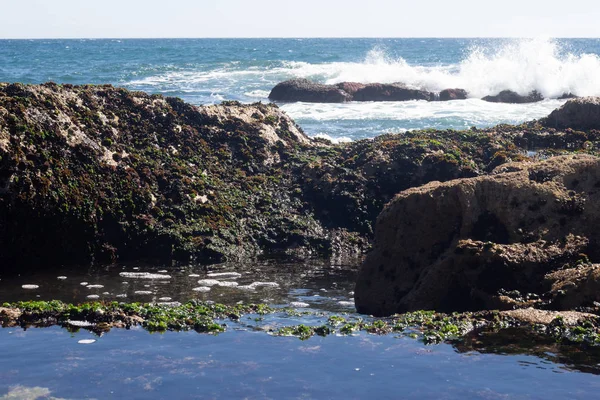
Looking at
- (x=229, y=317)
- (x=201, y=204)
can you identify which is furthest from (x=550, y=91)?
(x=229, y=317)

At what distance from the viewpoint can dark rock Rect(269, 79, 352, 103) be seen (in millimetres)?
36406

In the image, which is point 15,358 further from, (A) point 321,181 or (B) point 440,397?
(A) point 321,181

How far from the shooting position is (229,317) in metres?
8.00

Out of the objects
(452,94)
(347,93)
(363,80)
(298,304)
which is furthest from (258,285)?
(363,80)

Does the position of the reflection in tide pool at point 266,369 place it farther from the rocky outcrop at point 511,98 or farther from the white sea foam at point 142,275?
the rocky outcrop at point 511,98

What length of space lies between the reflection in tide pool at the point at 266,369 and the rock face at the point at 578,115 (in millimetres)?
10372

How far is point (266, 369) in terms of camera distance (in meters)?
6.06

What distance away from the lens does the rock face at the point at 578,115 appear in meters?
15.3

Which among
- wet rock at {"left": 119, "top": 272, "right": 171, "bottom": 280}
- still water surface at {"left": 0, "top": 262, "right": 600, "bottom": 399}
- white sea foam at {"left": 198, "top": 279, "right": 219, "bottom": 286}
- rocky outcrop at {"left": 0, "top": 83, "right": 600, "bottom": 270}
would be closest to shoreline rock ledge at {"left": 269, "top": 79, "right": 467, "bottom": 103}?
rocky outcrop at {"left": 0, "top": 83, "right": 600, "bottom": 270}

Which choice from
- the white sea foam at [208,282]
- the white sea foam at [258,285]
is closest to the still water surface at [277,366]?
the white sea foam at [258,285]

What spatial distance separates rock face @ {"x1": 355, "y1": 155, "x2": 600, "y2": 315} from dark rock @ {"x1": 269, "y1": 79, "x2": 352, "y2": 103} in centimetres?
2720

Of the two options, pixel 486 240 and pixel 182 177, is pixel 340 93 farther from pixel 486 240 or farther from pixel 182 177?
pixel 486 240

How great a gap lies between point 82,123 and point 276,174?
12.9ft

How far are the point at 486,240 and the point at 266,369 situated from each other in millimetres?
3870
